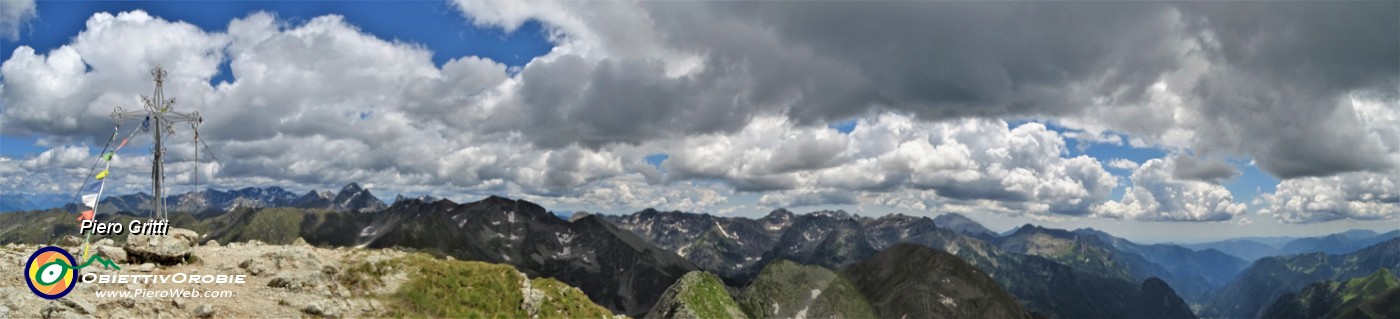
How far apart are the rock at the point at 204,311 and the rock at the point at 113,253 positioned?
11.7m

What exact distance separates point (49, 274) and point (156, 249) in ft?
24.4

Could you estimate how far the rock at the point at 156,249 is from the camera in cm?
4603

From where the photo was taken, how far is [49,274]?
3906cm

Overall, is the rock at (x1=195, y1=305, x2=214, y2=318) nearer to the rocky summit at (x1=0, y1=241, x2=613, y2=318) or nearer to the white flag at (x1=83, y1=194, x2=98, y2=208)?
the rocky summit at (x1=0, y1=241, x2=613, y2=318)

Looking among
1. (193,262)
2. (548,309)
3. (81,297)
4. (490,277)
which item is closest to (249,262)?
(193,262)

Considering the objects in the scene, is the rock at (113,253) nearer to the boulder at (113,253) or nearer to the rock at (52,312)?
the boulder at (113,253)

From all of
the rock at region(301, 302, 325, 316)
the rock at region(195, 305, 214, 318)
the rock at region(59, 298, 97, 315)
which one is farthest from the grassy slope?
the rock at region(59, 298, 97, 315)

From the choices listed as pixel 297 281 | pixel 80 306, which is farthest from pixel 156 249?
pixel 80 306

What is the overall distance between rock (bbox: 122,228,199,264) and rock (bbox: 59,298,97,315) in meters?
9.80

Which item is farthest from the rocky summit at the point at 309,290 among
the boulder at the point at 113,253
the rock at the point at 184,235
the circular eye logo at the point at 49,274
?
the rock at the point at 184,235

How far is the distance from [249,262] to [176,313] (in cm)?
Result: 979

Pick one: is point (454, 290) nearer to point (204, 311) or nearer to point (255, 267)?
point (255, 267)

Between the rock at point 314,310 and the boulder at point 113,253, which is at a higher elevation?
the boulder at point 113,253

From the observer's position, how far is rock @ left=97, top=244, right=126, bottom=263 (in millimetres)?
44562
